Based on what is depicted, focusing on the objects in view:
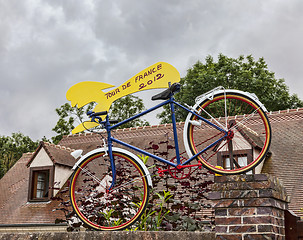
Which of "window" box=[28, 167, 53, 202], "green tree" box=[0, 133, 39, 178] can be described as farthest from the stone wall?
"green tree" box=[0, 133, 39, 178]

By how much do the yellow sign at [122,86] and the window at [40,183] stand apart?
32.5ft

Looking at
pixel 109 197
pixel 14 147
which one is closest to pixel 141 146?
pixel 109 197

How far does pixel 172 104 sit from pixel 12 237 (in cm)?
208

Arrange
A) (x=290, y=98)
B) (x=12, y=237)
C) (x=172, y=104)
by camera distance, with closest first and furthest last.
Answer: (x=12, y=237), (x=172, y=104), (x=290, y=98)

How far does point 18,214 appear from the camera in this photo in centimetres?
1371

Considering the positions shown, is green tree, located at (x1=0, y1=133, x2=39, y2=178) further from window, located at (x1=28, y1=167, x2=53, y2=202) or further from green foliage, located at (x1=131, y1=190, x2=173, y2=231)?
green foliage, located at (x1=131, y1=190, x2=173, y2=231)

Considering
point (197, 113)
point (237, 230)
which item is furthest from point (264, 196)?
point (197, 113)

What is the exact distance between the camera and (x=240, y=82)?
85.7 ft

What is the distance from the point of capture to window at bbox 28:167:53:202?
47.0 feet

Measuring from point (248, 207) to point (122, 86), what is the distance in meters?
1.93

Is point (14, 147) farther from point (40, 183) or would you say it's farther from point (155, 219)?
point (155, 219)

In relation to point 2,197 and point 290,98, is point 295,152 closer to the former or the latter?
point 2,197

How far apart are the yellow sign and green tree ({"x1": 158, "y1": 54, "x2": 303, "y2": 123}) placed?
19.4 m

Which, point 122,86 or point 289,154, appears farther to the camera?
point 289,154
